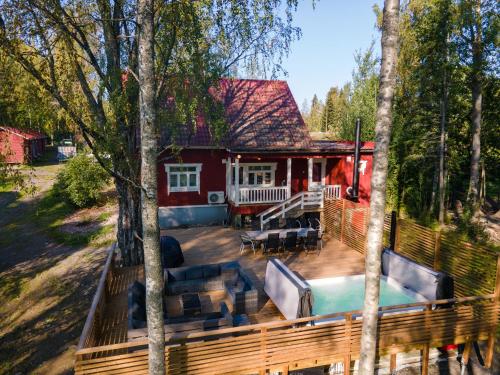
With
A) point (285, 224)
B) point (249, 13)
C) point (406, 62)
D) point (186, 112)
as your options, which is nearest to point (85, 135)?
point (186, 112)

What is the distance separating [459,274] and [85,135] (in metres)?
10.2

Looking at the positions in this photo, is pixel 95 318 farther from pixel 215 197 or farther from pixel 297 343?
pixel 215 197

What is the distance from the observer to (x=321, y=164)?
19.5m

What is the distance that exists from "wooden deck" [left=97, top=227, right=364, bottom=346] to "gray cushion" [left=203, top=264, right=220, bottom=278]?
58 cm

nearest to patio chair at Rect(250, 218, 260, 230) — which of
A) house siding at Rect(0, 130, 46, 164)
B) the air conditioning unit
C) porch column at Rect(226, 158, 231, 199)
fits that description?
porch column at Rect(226, 158, 231, 199)

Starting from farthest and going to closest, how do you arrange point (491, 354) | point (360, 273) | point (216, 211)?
point (216, 211) < point (360, 273) < point (491, 354)

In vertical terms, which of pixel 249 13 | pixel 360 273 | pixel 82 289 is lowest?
pixel 82 289

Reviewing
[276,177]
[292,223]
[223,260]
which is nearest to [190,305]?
[223,260]

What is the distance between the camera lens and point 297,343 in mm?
6332

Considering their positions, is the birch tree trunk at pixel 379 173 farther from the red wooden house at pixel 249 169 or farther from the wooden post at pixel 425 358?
the red wooden house at pixel 249 169

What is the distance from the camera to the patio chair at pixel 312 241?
1283 cm

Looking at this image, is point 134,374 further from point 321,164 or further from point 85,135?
point 321,164

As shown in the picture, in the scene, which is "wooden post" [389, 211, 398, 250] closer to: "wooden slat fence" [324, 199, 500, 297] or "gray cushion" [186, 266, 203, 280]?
"wooden slat fence" [324, 199, 500, 297]

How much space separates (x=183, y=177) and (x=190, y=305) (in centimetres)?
978
